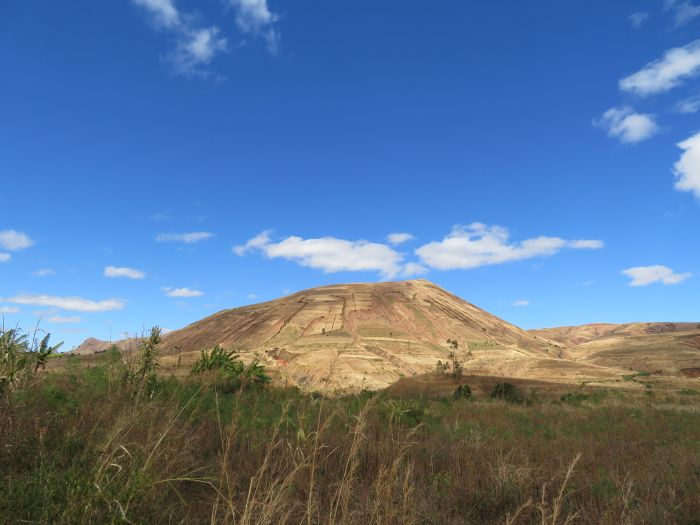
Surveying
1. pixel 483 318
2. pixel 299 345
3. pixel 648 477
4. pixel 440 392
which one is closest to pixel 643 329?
pixel 483 318

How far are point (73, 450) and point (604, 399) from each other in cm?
2428

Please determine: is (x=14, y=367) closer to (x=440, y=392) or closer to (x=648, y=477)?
(x=648, y=477)

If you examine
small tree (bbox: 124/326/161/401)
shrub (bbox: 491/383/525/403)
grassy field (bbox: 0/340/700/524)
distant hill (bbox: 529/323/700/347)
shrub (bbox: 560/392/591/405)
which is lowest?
shrub (bbox: 560/392/591/405)

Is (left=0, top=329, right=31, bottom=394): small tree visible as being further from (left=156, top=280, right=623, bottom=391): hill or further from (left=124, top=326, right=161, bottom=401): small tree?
(left=156, top=280, right=623, bottom=391): hill

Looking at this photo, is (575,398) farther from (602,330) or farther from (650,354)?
(602,330)

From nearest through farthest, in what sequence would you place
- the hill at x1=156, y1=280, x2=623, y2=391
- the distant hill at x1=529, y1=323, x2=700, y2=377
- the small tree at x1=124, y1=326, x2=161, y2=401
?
the small tree at x1=124, y1=326, x2=161, y2=401 < the hill at x1=156, y1=280, x2=623, y2=391 < the distant hill at x1=529, y1=323, x2=700, y2=377

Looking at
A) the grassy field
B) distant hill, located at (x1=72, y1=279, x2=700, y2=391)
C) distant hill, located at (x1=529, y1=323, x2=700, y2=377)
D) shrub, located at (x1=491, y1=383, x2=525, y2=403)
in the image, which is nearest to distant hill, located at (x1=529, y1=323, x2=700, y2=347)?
distant hill, located at (x1=529, y1=323, x2=700, y2=377)

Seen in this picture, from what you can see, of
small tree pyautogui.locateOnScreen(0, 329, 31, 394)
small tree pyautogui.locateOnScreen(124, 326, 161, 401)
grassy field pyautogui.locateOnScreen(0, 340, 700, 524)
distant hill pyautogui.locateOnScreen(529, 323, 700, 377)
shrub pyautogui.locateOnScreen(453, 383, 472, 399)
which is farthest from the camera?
distant hill pyautogui.locateOnScreen(529, 323, 700, 377)

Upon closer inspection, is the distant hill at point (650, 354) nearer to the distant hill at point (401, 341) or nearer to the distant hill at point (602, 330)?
the distant hill at point (401, 341)

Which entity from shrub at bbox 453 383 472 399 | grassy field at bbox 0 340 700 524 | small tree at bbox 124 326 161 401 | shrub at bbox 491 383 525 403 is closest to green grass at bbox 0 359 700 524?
grassy field at bbox 0 340 700 524

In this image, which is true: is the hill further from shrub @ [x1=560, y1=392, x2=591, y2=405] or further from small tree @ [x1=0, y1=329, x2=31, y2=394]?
small tree @ [x1=0, y1=329, x2=31, y2=394]

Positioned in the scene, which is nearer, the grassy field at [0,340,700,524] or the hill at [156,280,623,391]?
the grassy field at [0,340,700,524]

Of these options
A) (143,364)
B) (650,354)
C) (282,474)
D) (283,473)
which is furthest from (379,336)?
(283,473)

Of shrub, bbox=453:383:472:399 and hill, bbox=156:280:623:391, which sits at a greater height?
hill, bbox=156:280:623:391
